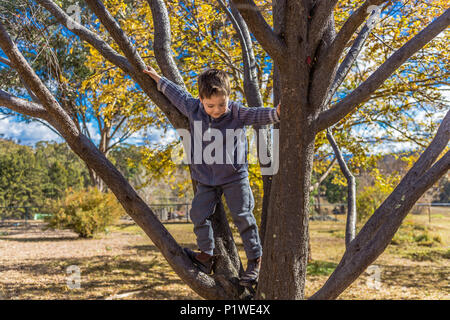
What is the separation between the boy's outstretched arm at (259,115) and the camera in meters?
2.17

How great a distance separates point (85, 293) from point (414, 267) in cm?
726

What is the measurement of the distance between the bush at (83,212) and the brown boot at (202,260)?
10.4 metres

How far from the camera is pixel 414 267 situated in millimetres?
8117

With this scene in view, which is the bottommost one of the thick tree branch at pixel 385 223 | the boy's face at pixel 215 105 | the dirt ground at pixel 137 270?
the dirt ground at pixel 137 270

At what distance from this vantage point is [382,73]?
2.04 m

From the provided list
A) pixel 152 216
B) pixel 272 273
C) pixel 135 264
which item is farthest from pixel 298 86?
pixel 135 264

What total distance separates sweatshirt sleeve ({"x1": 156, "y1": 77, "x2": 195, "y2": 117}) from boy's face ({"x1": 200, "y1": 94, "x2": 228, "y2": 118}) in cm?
16

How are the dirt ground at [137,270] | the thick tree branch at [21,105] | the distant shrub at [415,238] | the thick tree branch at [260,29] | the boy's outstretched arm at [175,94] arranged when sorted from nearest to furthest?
the thick tree branch at [260,29] < the thick tree branch at [21,105] < the boy's outstretched arm at [175,94] < the dirt ground at [137,270] < the distant shrub at [415,238]

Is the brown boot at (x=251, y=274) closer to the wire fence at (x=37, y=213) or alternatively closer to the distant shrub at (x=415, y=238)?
the distant shrub at (x=415, y=238)

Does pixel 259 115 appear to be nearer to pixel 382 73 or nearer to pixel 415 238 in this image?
pixel 382 73

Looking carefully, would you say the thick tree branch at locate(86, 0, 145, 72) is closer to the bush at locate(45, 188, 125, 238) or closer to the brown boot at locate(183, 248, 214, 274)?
the brown boot at locate(183, 248, 214, 274)

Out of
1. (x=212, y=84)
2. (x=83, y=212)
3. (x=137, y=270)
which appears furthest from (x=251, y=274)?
(x=83, y=212)

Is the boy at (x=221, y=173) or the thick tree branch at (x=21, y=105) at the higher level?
the thick tree branch at (x=21, y=105)

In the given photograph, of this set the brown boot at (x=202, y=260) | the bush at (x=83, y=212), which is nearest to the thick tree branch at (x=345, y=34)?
the brown boot at (x=202, y=260)
